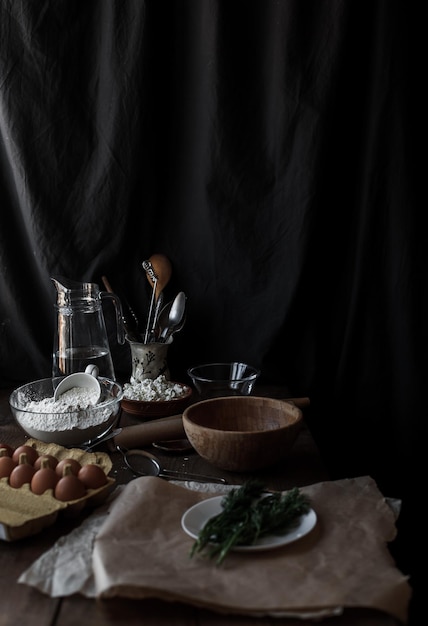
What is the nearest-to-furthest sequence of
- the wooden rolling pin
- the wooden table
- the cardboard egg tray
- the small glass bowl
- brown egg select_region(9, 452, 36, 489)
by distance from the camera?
the wooden table < the cardboard egg tray < brown egg select_region(9, 452, 36, 489) < the wooden rolling pin < the small glass bowl

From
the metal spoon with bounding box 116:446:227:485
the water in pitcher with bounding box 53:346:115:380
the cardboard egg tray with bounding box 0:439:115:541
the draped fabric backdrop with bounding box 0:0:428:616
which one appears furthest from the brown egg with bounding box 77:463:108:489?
the draped fabric backdrop with bounding box 0:0:428:616

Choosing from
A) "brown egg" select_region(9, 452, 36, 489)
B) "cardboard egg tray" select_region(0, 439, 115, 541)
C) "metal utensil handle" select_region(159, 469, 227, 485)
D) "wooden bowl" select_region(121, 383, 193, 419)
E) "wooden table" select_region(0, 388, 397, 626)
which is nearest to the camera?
A: "wooden table" select_region(0, 388, 397, 626)

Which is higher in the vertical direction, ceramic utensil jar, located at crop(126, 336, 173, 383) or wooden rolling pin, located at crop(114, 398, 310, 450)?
ceramic utensil jar, located at crop(126, 336, 173, 383)

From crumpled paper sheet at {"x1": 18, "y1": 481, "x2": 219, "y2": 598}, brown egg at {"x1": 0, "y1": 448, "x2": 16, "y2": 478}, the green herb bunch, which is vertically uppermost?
brown egg at {"x1": 0, "y1": 448, "x2": 16, "y2": 478}

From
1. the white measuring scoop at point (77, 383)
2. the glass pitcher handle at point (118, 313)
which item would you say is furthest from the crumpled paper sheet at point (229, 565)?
the glass pitcher handle at point (118, 313)

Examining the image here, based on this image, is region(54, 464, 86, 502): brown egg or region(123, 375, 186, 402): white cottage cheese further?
region(123, 375, 186, 402): white cottage cheese

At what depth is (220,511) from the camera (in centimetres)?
94

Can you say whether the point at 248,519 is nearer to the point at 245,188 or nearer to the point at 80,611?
the point at 80,611

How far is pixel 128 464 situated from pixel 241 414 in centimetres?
22

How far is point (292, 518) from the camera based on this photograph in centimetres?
90

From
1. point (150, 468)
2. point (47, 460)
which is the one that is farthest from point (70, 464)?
point (150, 468)

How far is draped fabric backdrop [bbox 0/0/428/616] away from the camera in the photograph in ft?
4.94

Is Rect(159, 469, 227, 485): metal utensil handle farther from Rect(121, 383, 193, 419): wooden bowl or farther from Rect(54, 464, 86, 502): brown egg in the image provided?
Rect(121, 383, 193, 419): wooden bowl

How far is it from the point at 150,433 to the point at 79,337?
0.29 meters
